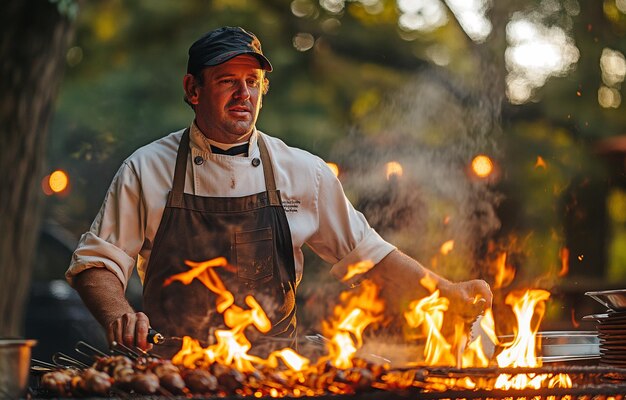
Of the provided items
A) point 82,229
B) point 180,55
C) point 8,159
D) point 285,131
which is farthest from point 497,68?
point 8,159

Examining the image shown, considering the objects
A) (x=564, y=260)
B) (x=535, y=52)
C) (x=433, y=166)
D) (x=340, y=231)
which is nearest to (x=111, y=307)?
(x=340, y=231)

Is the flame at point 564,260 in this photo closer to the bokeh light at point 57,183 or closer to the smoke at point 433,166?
the smoke at point 433,166

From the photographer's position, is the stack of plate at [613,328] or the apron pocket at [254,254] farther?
the apron pocket at [254,254]

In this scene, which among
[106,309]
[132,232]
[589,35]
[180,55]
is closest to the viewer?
[106,309]

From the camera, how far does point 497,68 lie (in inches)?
347

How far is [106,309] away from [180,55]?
4.14 metres

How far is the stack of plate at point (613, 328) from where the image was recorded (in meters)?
3.81

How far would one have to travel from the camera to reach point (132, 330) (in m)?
3.57

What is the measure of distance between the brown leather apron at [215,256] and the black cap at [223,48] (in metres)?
0.51

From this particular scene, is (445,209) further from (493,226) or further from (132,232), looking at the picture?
(132,232)

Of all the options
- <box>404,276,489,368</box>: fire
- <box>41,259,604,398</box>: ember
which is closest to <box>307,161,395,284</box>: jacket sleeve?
<box>41,259,604,398</box>: ember

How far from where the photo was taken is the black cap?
4379mm

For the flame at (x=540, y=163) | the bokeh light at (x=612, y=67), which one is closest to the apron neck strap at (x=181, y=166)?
the flame at (x=540, y=163)

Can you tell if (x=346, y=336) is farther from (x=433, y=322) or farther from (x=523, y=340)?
(x=523, y=340)
